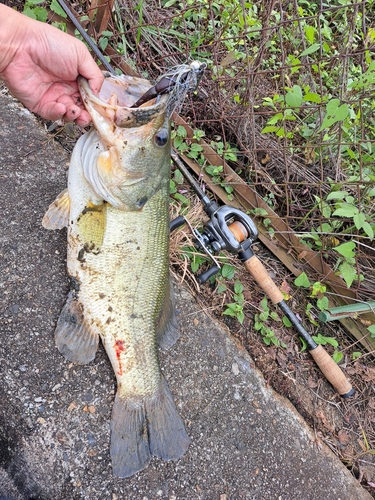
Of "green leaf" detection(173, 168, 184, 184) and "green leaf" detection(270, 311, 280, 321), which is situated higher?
"green leaf" detection(173, 168, 184, 184)

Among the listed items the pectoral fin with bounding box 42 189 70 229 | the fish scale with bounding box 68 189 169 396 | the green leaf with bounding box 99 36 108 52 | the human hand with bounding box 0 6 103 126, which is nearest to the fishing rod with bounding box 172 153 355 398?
the fish scale with bounding box 68 189 169 396

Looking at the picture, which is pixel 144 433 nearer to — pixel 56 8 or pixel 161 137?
pixel 161 137

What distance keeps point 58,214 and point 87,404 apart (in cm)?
122

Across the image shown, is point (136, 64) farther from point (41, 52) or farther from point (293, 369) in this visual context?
point (293, 369)

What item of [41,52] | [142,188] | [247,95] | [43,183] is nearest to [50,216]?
[43,183]

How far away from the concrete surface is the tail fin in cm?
10

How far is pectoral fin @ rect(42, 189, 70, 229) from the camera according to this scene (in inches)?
96.6

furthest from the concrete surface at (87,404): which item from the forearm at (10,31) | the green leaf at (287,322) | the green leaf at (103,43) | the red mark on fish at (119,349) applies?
the green leaf at (103,43)

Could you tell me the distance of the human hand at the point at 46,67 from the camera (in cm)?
221

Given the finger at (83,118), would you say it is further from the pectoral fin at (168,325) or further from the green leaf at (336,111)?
the green leaf at (336,111)

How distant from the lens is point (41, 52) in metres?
2.27

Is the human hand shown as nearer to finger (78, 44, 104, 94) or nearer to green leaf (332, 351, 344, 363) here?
finger (78, 44, 104, 94)

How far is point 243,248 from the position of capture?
9.20 feet

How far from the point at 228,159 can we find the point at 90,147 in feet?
5.42
